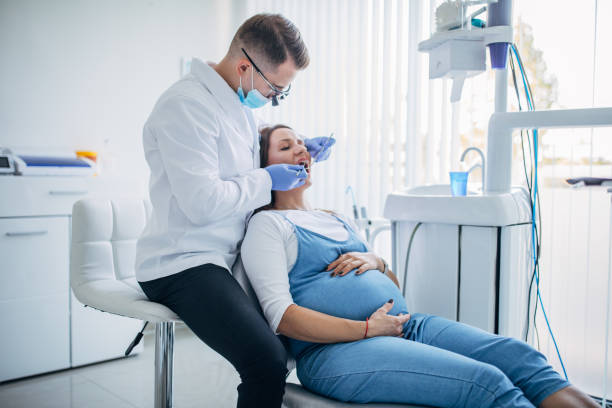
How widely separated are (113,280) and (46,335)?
0.97 meters

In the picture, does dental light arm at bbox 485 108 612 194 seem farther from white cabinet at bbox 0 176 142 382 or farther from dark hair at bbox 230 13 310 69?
white cabinet at bbox 0 176 142 382

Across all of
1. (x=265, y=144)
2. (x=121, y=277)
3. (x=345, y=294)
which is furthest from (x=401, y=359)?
(x=121, y=277)

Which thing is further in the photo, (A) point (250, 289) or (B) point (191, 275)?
(A) point (250, 289)

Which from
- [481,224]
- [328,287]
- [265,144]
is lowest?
[328,287]

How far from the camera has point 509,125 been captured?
146cm

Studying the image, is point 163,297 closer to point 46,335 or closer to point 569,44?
point 46,335

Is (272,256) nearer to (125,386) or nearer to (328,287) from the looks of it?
(328,287)

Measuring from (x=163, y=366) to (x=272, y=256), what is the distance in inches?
15.4

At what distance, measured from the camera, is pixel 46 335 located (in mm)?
2146

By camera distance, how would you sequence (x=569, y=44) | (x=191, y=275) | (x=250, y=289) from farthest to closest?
(x=569, y=44) → (x=250, y=289) → (x=191, y=275)

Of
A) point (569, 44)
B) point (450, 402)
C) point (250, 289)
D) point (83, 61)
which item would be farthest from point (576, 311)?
point (83, 61)

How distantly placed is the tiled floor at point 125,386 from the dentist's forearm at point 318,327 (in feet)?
3.19

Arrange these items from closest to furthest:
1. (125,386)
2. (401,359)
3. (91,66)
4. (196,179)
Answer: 1. (401,359)
2. (196,179)
3. (125,386)
4. (91,66)

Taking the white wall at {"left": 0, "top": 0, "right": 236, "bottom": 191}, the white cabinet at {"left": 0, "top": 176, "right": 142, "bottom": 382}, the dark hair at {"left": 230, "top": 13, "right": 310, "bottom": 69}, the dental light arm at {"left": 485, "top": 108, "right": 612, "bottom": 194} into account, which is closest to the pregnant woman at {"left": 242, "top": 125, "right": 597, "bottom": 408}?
the dark hair at {"left": 230, "top": 13, "right": 310, "bottom": 69}
